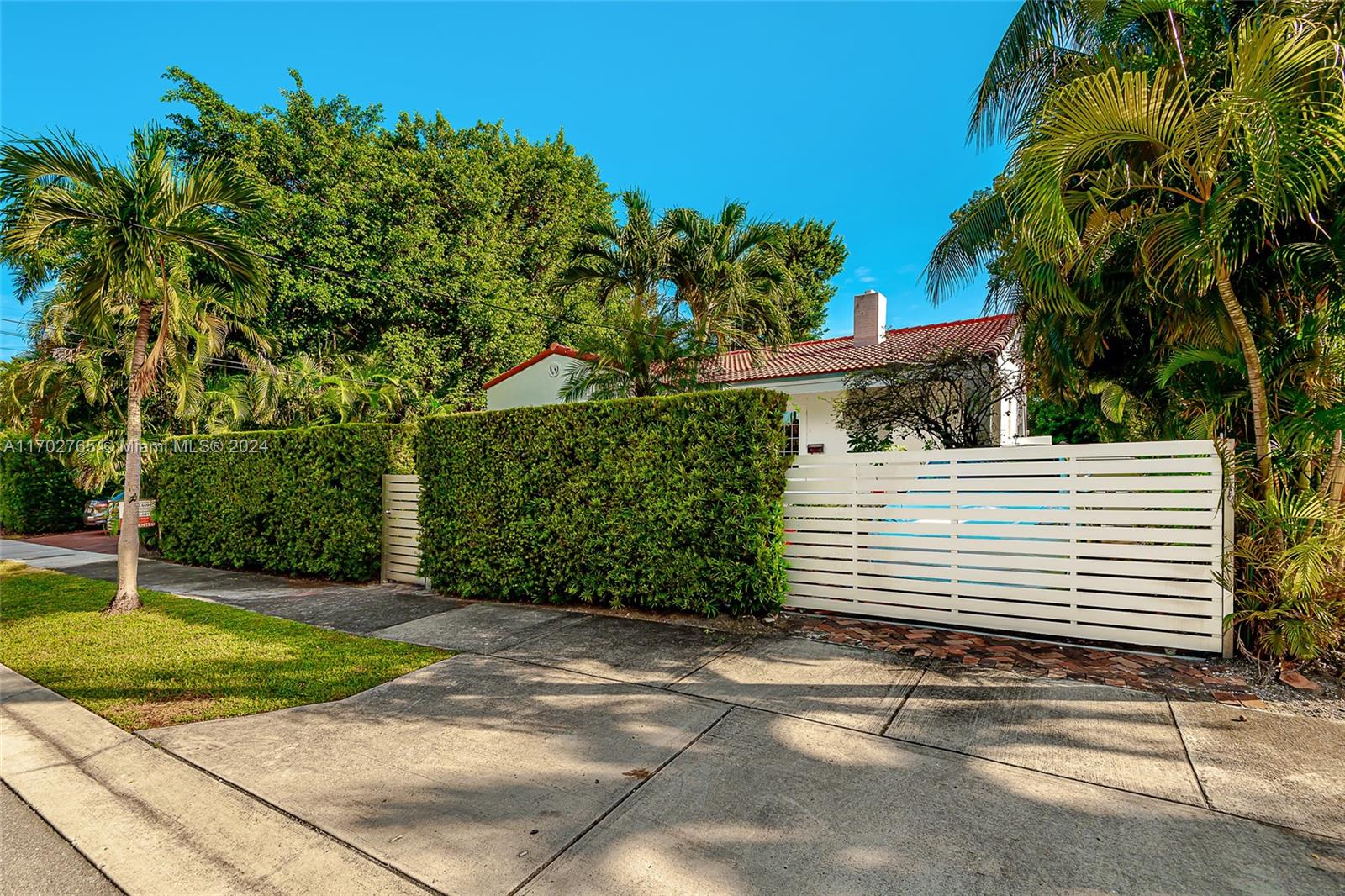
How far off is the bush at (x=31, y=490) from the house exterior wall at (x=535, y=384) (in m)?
13.0

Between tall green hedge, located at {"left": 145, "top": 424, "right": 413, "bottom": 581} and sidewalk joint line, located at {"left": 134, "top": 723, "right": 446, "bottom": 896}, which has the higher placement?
tall green hedge, located at {"left": 145, "top": 424, "right": 413, "bottom": 581}

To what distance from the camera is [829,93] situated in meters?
12.1

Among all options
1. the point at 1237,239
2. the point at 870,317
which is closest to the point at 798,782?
the point at 1237,239

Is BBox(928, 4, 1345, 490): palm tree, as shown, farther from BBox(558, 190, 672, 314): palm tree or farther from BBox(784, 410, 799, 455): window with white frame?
BBox(784, 410, 799, 455): window with white frame

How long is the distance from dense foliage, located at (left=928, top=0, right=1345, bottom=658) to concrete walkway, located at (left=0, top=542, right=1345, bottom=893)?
1.44m

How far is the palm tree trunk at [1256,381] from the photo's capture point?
13.8 ft

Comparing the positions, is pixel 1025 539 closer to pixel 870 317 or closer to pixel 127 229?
pixel 127 229

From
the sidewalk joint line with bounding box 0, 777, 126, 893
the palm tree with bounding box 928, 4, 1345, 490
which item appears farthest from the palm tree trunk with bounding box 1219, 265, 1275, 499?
the sidewalk joint line with bounding box 0, 777, 126, 893

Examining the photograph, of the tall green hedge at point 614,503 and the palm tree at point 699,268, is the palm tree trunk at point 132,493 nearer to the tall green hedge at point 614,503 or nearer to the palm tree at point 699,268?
the tall green hedge at point 614,503

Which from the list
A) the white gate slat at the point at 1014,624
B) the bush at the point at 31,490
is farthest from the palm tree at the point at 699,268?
the bush at the point at 31,490

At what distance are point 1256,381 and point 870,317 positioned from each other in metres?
10.7

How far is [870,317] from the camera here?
48.0ft

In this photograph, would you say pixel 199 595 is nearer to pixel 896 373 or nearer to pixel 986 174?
pixel 896 373

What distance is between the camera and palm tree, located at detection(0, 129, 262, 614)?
609cm
